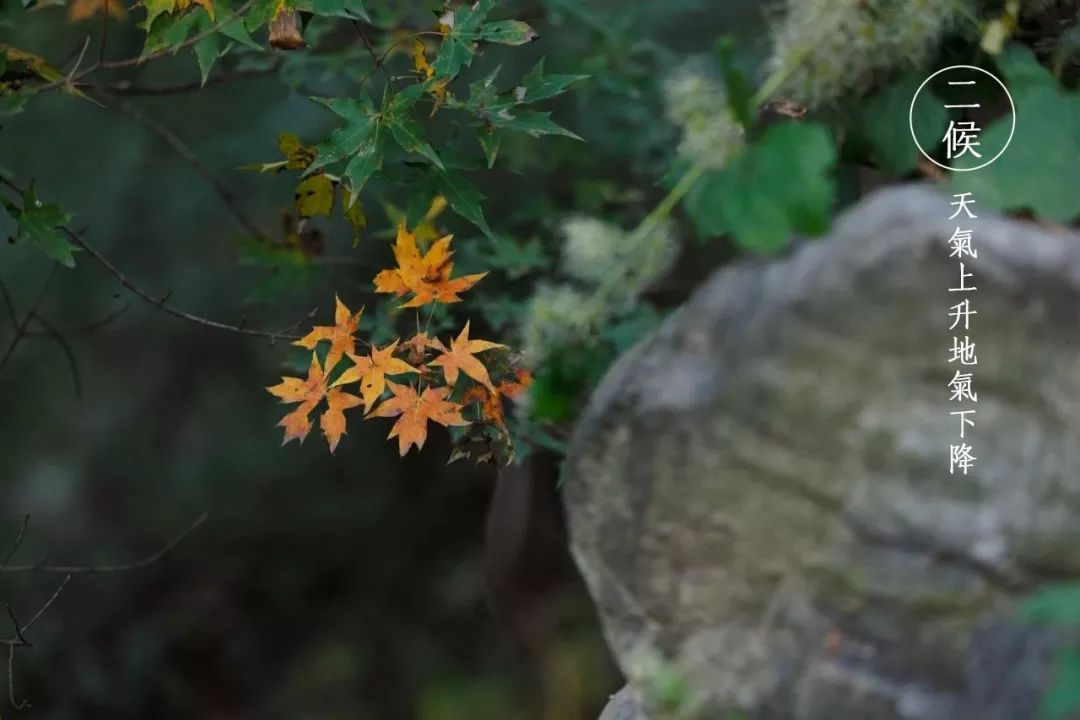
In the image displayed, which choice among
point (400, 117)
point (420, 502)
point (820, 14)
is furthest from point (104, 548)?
point (820, 14)

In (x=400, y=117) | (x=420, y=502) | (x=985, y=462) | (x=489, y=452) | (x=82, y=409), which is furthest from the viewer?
(x=420, y=502)

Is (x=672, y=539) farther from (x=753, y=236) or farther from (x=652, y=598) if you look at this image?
(x=753, y=236)

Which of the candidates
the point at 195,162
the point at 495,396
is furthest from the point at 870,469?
the point at 195,162

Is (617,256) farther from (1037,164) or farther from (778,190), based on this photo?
(1037,164)

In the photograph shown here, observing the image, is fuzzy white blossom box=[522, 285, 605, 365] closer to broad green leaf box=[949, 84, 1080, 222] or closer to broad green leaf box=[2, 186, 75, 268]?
broad green leaf box=[949, 84, 1080, 222]

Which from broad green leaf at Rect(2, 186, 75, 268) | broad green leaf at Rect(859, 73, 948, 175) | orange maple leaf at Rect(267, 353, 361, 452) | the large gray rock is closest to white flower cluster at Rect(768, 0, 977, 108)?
broad green leaf at Rect(859, 73, 948, 175)

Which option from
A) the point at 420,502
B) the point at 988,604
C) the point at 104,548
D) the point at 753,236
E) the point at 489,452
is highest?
the point at 753,236
